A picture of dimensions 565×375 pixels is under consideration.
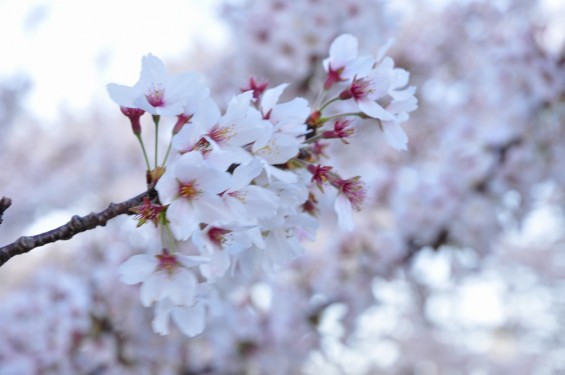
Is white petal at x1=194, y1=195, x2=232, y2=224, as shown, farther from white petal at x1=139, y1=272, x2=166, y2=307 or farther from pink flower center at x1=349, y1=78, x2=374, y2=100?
pink flower center at x1=349, y1=78, x2=374, y2=100

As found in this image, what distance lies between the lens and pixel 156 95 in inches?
32.2

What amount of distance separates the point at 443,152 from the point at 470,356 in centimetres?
802

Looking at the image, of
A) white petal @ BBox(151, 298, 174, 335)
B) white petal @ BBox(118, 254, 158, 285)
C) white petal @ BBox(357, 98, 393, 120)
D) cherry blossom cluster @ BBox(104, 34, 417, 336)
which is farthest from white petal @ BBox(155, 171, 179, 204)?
white petal @ BBox(357, 98, 393, 120)

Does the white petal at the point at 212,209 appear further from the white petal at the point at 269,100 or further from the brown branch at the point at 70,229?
the white petal at the point at 269,100

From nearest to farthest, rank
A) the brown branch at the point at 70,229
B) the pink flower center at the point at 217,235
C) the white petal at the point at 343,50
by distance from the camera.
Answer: the brown branch at the point at 70,229
the pink flower center at the point at 217,235
the white petal at the point at 343,50

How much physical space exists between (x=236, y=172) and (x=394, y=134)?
1.00 feet

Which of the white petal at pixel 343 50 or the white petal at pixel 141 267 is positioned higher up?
the white petal at pixel 343 50

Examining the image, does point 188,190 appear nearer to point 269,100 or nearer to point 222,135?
point 222,135

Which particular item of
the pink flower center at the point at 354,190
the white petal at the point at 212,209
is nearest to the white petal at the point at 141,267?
the white petal at the point at 212,209

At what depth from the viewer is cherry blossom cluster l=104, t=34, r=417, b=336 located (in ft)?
2.52

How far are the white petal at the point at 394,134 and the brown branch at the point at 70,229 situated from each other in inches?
15.6

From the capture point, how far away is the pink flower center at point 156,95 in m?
0.81

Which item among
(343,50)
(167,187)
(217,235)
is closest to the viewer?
(167,187)

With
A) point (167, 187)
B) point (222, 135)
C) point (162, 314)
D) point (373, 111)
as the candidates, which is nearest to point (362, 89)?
point (373, 111)
